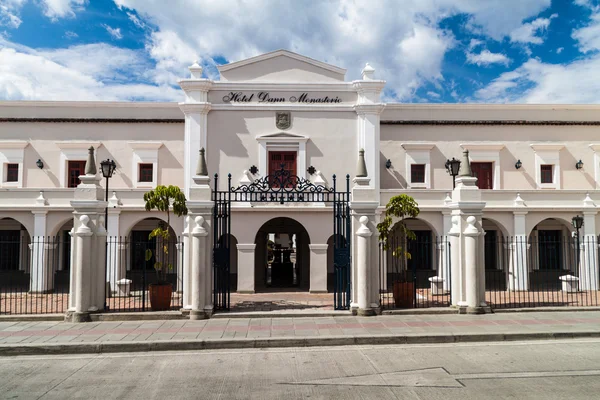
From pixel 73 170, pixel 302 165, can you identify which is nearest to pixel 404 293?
pixel 302 165

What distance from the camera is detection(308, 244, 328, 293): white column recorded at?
692 inches

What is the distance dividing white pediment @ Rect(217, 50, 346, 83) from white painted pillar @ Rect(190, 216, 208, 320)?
9866mm

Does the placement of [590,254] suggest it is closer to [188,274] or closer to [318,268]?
[318,268]

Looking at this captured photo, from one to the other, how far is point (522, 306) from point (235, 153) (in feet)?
39.4

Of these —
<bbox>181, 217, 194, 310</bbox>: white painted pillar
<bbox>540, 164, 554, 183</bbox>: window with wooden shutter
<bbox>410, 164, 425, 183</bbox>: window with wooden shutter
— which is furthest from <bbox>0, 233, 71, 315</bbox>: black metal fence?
<bbox>540, 164, 554, 183</bbox>: window with wooden shutter

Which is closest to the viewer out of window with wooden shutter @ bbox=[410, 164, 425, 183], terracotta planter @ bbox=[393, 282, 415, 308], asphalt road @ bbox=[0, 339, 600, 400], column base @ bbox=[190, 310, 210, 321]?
asphalt road @ bbox=[0, 339, 600, 400]

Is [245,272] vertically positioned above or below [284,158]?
below

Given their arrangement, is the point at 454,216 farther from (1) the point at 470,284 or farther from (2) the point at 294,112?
(2) the point at 294,112

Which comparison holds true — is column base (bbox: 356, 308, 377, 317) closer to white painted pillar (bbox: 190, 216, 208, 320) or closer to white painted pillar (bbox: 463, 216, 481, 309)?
white painted pillar (bbox: 463, 216, 481, 309)

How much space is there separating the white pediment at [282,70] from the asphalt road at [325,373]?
42.9 feet

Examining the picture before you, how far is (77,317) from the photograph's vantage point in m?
10.5

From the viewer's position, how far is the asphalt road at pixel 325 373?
630cm

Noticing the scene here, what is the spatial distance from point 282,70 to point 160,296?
37.2 ft

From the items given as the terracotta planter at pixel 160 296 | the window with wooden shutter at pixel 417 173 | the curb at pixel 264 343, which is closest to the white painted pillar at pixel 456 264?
the curb at pixel 264 343
